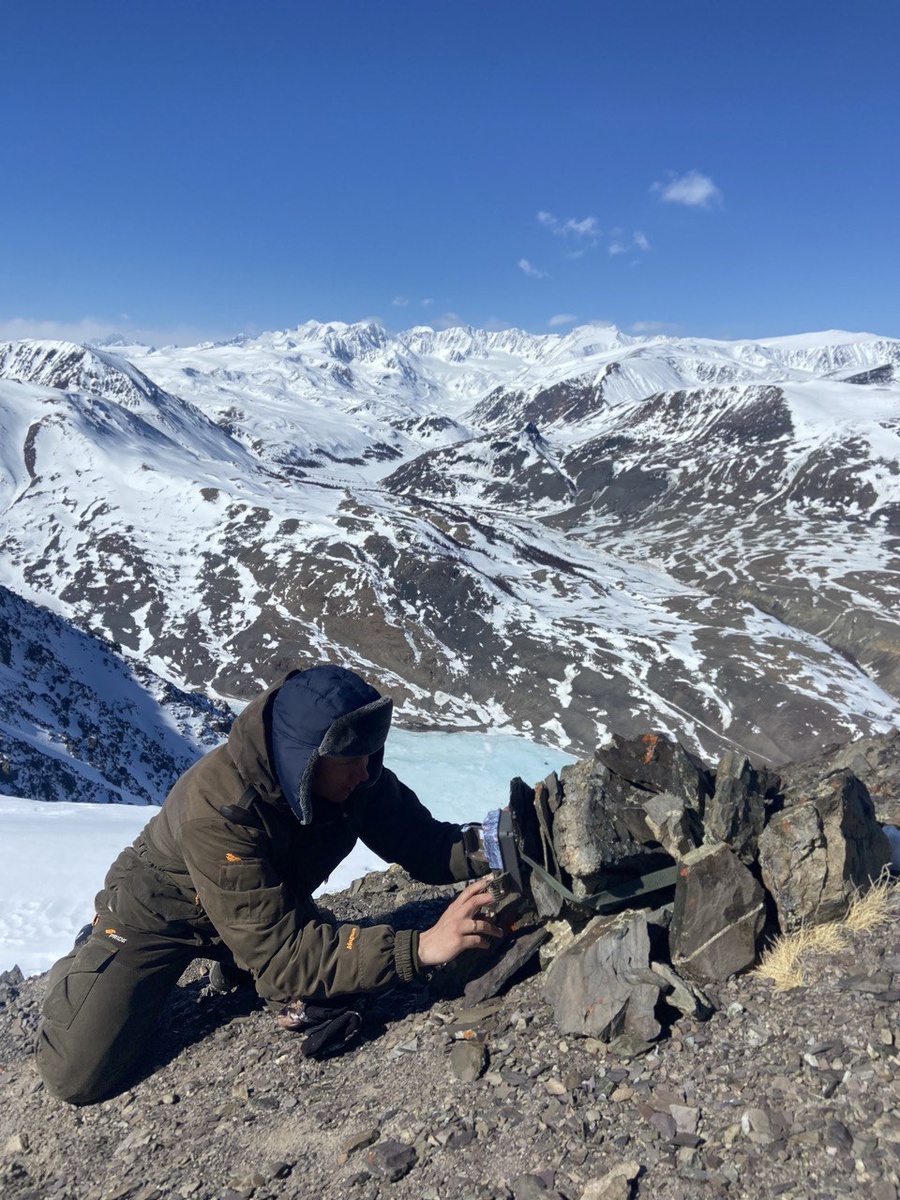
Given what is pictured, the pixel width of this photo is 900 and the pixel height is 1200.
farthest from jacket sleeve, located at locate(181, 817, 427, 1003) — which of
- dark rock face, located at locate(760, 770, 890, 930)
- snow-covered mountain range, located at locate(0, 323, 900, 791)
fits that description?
snow-covered mountain range, located at locate(0, 323, 900, 791)

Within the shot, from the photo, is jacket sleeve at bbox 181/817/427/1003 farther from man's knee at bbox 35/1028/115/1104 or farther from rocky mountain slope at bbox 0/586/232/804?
rocky mountain slope at bbox 0/586/232/804

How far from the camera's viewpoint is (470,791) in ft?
150

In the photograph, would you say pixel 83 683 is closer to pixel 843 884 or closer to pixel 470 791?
pixel 470 791

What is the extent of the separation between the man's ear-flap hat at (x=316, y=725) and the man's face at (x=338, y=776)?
0.12m

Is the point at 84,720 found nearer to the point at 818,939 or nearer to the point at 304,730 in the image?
the point at 304,730

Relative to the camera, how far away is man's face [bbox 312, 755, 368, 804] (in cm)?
478

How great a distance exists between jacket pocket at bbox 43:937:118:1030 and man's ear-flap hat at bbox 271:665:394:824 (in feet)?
6.88

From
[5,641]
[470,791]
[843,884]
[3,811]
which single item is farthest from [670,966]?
[470,791]

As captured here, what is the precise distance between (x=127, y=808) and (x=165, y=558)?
8241 cm

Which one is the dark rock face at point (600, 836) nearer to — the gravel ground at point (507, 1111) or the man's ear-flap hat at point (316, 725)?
the gravel ground at point (507, 1111)

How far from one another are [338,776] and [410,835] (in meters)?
1.50

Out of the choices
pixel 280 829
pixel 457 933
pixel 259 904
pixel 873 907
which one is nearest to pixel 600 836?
pixel 457 933

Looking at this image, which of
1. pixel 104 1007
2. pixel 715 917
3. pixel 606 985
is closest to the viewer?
pixel 606 985

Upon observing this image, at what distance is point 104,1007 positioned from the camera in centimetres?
526
